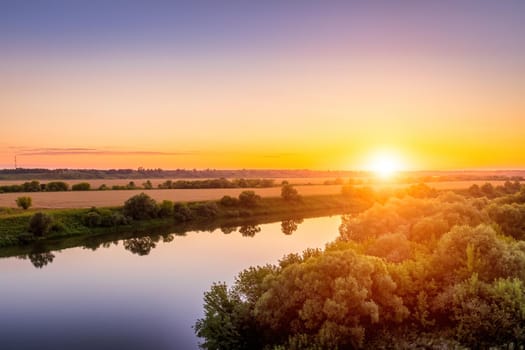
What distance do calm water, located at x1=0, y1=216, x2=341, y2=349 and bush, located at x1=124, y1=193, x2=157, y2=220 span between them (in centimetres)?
695

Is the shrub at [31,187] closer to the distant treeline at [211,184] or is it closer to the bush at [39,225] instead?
the distant treeline at [211,184]

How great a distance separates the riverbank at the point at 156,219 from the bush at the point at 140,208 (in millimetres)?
735

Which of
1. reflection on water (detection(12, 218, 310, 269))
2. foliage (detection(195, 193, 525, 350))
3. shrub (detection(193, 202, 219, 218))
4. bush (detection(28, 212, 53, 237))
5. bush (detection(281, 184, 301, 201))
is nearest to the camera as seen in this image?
foliage (detection(195, 193, 525, 350))

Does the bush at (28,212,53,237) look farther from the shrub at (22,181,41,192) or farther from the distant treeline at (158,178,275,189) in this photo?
the distant treeline at (158,178,275,189)

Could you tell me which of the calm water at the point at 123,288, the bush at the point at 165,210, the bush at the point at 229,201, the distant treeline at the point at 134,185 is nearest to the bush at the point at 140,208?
the bush at the point at 165,210

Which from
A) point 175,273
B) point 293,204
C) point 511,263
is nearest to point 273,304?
point 511,263

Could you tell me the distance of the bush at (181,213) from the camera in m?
49.1

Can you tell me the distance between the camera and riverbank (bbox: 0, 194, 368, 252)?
36.3 meters

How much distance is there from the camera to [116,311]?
19484mm

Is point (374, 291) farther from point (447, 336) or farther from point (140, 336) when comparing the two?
point (140, 336)

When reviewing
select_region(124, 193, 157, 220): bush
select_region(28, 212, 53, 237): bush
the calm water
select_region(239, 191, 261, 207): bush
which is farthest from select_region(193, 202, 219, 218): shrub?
select_region(28, 212, 53, 237): bush

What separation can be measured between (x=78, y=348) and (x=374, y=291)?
11.4m

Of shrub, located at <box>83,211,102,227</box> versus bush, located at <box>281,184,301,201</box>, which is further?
bush, located at <box>281,184,301,201</box>

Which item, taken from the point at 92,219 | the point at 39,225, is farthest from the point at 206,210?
the point at 39,225
